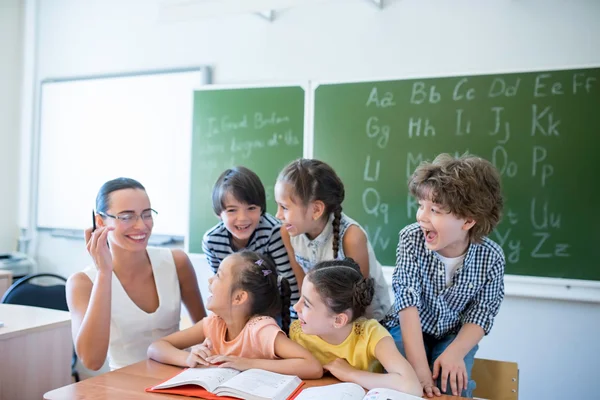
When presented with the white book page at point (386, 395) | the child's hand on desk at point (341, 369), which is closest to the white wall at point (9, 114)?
the child's hand on desk at point (341, 369)

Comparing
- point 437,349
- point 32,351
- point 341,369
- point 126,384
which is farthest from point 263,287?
point 32,351

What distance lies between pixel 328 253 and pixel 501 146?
66.4 inches

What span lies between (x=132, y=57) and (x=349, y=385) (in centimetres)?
373

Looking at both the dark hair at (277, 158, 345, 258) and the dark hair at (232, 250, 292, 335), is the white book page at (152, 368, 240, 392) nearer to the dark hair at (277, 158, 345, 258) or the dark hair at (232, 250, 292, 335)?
the dark hair at (232, 250, 292, 335)

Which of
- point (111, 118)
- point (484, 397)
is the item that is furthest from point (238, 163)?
point (484, 397)

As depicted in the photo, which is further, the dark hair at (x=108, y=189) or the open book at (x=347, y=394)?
the dark hair at (x=108, y=189)

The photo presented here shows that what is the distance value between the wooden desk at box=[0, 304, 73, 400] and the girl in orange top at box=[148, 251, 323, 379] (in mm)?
798

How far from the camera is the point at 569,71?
3.06 metres

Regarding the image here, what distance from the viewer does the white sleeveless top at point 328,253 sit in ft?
6.71

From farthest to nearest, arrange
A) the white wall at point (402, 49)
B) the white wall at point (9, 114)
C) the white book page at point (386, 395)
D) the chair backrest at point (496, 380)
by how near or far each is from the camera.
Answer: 1. the white wall at point (9, 114)
2. the white wall at point (402, 49)
3. the chair backrest at point (496, 380)
4. the white book page at point (386, 395)

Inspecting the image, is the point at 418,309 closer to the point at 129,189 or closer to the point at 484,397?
the point at 484,397

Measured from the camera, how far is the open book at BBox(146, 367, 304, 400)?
1343 mm

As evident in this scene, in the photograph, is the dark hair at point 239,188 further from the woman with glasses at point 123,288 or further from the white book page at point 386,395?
the white book page at point 386,395

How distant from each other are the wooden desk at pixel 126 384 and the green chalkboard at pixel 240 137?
2.14 meters
